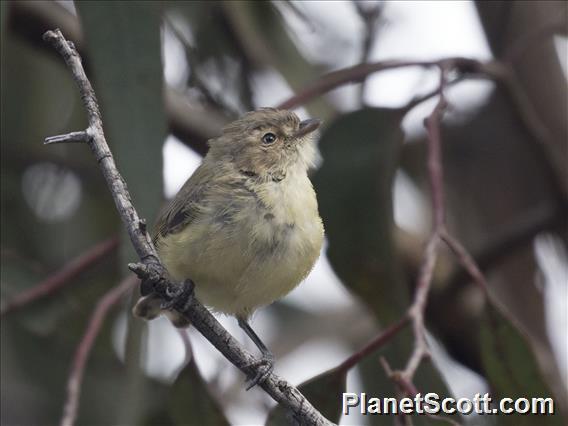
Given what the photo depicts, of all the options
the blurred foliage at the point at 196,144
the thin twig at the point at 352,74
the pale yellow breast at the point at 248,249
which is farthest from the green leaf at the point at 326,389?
the thin twig at the point at 352,74

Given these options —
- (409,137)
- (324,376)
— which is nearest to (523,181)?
(409,137)

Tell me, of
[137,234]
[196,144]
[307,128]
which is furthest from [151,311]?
[196,144]

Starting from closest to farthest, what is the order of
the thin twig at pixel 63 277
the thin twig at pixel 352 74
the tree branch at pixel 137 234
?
the tree branch at pixel 137 234 → the thin twig at pixel 63 277 → the thin twig at pixel 352 74

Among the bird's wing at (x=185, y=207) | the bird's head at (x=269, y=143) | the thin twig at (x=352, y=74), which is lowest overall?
the bird's wing at (x=185, y=207)

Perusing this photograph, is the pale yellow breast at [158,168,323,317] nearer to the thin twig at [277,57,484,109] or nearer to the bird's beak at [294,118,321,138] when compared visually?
the bird's beak at [294,118,321,138]

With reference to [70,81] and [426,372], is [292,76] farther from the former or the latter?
[426,372]

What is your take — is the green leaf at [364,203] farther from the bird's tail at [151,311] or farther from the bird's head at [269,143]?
the bird's tail at [151,311]

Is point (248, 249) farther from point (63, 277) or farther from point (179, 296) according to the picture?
point (63, 277)
